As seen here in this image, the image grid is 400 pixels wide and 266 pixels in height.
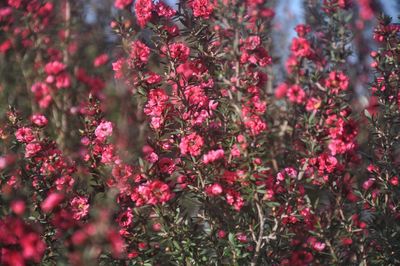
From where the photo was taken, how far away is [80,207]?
8.55ft

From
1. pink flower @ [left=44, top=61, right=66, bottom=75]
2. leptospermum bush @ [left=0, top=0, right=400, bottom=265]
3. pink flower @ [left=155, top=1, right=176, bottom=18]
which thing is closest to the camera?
leptospermum bush @ [left=0, top=0, right=400, bottom=265]

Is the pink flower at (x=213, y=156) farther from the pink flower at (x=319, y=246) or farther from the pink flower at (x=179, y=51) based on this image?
the pink flower at (x=319, y=246)

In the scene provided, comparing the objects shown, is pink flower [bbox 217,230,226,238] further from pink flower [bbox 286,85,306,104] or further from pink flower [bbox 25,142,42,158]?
pink flower [bbox 25,142,42,158]

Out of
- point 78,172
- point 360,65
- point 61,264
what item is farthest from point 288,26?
point 61,264

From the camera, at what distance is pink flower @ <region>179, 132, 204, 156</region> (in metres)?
2.44

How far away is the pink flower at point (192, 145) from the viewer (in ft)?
8.00

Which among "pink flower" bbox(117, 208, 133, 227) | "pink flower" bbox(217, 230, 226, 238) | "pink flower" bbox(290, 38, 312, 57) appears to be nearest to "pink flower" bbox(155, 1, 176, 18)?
"pink flower" bbox(290, 38, 312, 57)

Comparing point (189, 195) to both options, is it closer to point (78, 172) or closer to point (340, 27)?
point (78, 172)

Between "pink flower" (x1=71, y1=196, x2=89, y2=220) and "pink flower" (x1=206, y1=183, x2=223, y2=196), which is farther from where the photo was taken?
"pink flower" (x1=71, y1=196, x2=89, y2=220)

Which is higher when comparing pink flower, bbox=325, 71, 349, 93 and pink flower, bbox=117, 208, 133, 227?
pink flower, bbox=325, 71, 349, 93

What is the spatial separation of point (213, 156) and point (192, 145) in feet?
0.48

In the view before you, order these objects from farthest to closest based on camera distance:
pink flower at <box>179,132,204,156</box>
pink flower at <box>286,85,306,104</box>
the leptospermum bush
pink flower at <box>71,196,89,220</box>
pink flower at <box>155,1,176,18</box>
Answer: pink flower at <box>155,1,176,18</box> < pink flower at <box>71,196,89,220</box> < pink flower at <box>179,132,204,156</box> < the leptospermum bush < pink flower at <box>286,85,306,104</box>

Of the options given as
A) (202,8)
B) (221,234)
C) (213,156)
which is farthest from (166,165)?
(202,8)

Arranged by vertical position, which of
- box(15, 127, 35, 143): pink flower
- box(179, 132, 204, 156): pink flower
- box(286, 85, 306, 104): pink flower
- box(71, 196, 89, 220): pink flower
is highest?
box(286, 85, 306, 104): pink flower
